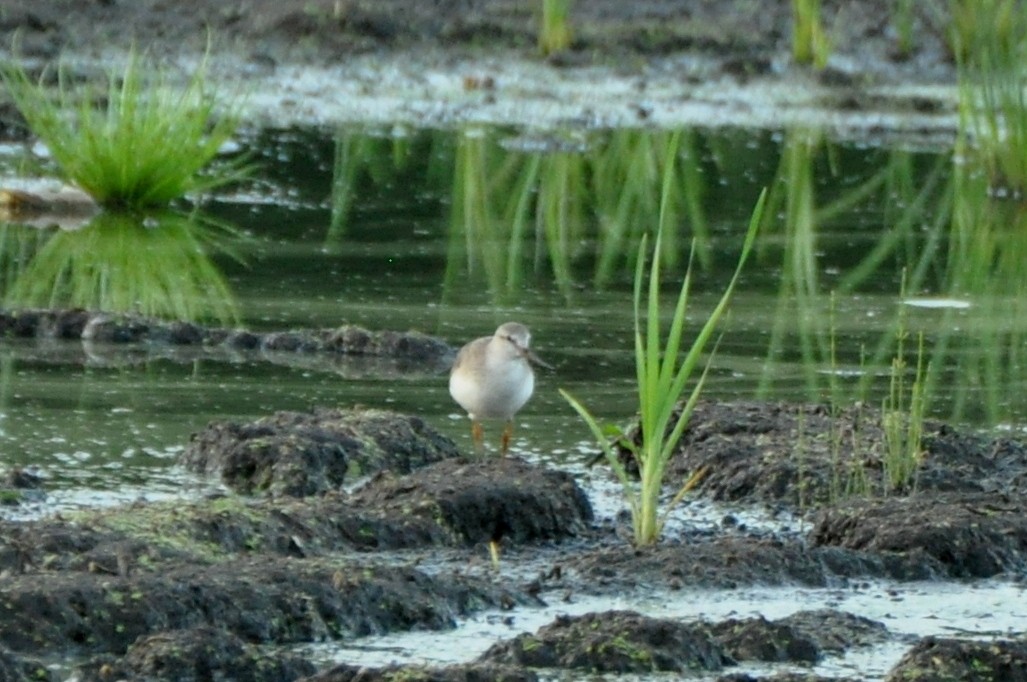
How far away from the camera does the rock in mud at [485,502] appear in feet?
18.5

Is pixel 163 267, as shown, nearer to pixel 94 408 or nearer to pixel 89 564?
pixel 94 408

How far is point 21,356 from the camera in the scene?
25.6 feet

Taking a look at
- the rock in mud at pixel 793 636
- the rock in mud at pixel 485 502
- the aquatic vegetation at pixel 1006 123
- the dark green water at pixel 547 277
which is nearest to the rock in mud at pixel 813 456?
Result: the dark green water at pixel 547 277

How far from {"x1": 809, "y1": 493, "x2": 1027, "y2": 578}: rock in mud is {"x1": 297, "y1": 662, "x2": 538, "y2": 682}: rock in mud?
1.63 meters

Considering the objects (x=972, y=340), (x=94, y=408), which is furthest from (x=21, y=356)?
(x=972, y=340)

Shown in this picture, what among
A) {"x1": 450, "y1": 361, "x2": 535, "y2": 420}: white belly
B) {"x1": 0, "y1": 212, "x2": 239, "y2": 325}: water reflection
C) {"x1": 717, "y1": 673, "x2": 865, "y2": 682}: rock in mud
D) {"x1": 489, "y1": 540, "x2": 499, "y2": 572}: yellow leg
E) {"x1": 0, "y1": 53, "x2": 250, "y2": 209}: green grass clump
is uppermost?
{"x1": 0, "y1": 53, "x2": 250, "y2": 209}: green grass clump

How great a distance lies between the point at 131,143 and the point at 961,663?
288 inches

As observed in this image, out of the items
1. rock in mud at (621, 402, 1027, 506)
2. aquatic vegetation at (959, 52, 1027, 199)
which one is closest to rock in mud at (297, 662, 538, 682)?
rock in mud at (621, 402, 1027, 506)

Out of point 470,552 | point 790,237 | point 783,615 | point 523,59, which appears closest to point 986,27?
point 790,237

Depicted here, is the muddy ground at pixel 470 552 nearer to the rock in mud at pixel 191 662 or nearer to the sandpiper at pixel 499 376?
the rock in mud at pixel 191 662

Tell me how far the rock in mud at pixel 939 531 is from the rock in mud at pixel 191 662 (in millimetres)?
1863

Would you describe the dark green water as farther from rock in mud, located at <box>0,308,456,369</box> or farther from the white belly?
the white belly

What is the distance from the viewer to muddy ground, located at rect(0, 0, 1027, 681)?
175 inches

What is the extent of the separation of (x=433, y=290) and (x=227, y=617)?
4.99m
